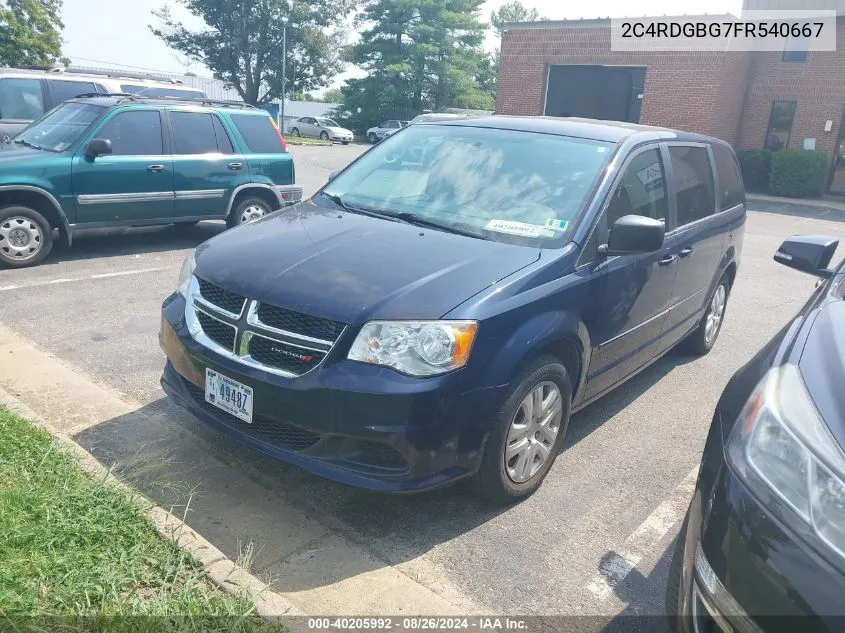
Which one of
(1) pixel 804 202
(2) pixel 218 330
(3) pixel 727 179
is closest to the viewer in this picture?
(2) pixel 218 330

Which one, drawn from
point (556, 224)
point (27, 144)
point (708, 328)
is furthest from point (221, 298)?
point (27, 144)

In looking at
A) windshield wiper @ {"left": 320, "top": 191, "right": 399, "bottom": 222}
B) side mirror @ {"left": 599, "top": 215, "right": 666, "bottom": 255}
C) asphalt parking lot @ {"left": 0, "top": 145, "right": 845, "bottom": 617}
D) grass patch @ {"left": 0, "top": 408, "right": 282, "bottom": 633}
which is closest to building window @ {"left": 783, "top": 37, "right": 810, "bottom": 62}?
asphalt parking lot @ {"left": 0, "top": 145, "right": 845, "bottom": 617}

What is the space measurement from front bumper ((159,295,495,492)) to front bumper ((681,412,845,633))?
3.61 ft

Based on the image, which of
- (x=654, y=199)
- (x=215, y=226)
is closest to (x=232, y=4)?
(x=215, y=226)

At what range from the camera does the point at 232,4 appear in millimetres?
47750

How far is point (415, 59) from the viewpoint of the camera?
44781 millimetres

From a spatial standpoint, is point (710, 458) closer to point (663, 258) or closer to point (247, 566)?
point (247, 566)

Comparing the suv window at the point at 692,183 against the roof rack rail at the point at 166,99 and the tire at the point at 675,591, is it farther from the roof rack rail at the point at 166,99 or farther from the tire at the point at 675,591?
the roof rack rail at the point at 166,99

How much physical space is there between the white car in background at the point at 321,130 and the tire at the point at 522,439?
123 feet

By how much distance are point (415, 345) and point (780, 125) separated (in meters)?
25.2

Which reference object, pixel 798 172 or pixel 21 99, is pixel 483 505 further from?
pixel 798 172

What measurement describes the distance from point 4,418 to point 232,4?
165 feet

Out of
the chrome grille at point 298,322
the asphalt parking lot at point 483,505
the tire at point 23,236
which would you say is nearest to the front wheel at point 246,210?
the tire at point 23,236

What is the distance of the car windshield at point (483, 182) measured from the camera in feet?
12.4
